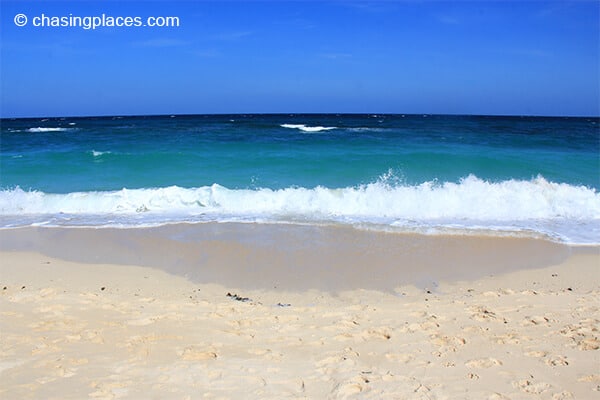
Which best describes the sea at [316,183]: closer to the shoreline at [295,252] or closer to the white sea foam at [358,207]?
the white sea foam at [358,207]

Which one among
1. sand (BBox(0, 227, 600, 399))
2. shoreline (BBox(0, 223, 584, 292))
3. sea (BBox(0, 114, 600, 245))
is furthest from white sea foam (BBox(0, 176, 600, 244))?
sand (BBox(0, 227, 600, 399))

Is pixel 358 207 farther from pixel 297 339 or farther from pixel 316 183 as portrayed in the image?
pixel 297 339

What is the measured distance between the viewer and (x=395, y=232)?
27.3 ft

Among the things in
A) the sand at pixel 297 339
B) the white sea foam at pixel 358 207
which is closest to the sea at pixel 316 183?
A: the white sea foam at pixel 358 207

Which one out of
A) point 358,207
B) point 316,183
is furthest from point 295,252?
point 316,183

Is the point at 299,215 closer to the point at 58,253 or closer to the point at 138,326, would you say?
the point at 58,253

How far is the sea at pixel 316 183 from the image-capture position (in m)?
9.47

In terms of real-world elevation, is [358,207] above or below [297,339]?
above

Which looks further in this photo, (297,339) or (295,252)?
(295,252)

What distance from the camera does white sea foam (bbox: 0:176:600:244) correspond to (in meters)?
9.24

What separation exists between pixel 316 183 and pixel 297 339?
389 inches

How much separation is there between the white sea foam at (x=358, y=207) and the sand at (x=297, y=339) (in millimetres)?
3326

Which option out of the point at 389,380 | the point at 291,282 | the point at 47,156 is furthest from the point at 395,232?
the point at 47,156

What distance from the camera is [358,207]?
1037 cm
